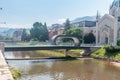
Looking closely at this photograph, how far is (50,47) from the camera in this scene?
61.9 m

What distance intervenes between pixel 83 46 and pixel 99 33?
70.9ft

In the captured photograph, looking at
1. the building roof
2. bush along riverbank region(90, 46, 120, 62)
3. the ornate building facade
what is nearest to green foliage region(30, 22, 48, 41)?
the building roof

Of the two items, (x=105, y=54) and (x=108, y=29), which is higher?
(x=108, y=29)

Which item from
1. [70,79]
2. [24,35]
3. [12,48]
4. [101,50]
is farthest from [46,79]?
[24,35]

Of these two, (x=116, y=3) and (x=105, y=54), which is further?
(x=116, y=3)

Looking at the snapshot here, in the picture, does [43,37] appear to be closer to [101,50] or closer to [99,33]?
[99,33]

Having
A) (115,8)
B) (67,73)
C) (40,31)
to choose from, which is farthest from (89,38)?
(67,73)

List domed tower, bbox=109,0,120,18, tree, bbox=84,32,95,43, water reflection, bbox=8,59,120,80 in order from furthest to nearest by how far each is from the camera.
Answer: domed tower, bbox=109,0,120,18 → tree, bbox=84,32,95,43 → water reflection, bbox=8,59,120,80

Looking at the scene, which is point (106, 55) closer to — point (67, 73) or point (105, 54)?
point (105, 54)

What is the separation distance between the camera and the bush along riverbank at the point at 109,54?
5803 centimetres

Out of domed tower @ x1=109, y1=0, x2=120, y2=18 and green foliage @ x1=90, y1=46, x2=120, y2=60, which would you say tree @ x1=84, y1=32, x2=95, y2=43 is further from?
green foliage @ x1=90, y1=46, x2=120, y2=60

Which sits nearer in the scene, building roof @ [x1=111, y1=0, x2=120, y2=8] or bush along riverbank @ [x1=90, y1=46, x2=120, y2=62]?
bush along riverbank @ [x1=90, y1=46, x2=120, y2=62]

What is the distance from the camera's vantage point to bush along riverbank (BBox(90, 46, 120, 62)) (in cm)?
5803

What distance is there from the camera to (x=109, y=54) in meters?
61.3
